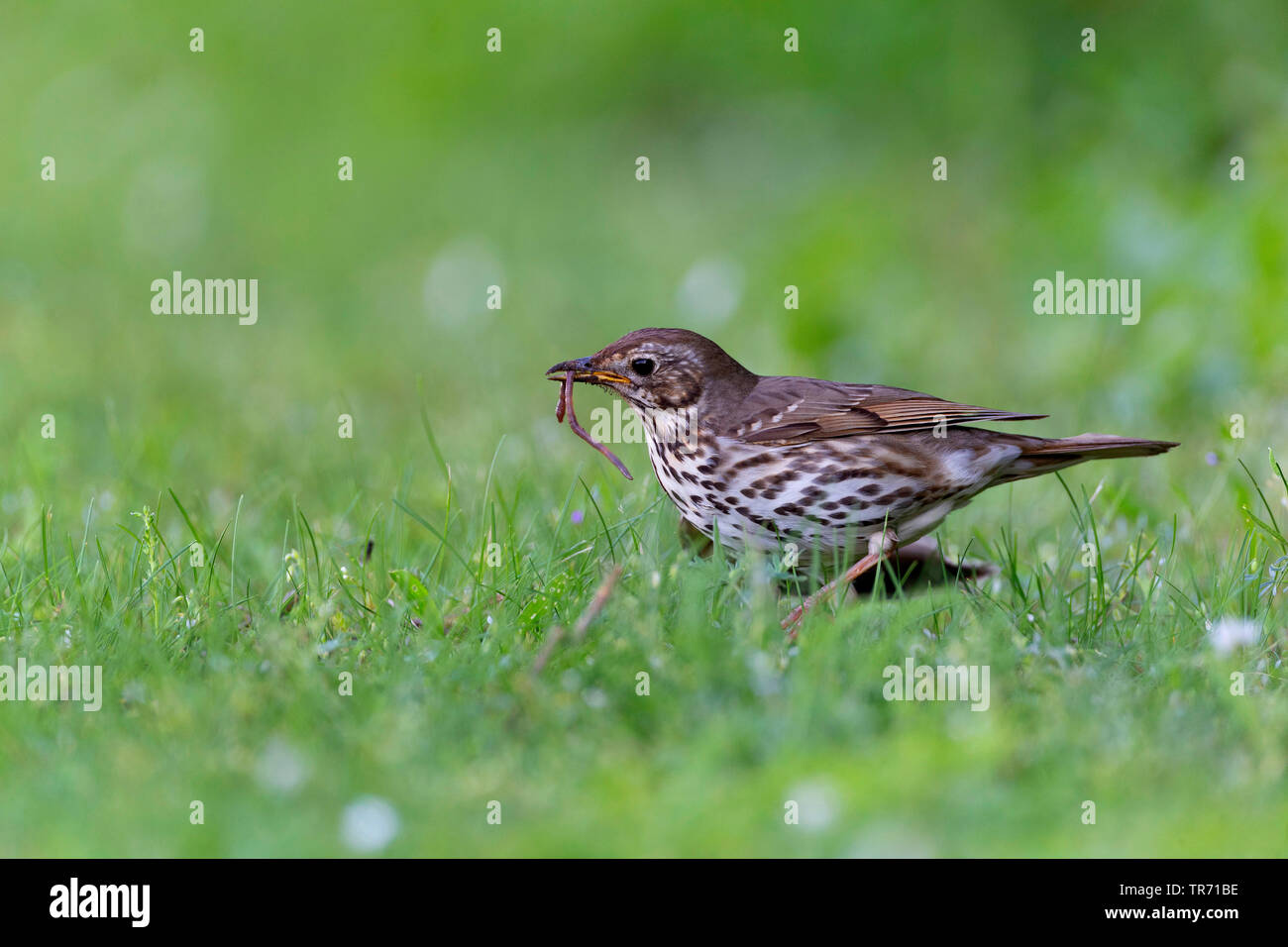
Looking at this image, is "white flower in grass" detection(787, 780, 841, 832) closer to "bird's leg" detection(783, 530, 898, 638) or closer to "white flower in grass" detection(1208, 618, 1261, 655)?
"bird's leg" detection(783, 530, 898, 638)

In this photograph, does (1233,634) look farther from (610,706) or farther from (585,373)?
(585,373)

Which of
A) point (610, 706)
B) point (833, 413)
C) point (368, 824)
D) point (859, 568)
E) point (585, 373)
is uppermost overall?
point (585, 373)

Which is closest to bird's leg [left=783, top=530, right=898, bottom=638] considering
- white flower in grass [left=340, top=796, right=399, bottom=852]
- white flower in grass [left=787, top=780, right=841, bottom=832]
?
white flower in grass [left=787, top=780, right=841, bottom=832]

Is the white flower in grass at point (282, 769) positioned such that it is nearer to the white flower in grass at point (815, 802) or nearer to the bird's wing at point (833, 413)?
the white flower in grass at point (815, 802)

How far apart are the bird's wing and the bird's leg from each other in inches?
14.5

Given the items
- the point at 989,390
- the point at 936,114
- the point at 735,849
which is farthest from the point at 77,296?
the point at 735,849

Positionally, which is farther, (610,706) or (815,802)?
(610,706)

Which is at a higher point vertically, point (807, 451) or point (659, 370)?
point (659, 370)

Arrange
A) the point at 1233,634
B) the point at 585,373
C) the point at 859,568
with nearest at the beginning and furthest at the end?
the point at 1233,634, the point at 859,568, the point at 585,373

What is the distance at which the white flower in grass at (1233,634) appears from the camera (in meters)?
4.30

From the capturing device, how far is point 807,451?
5.22 meters

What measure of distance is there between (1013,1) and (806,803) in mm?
9411

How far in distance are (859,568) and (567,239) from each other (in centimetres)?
764

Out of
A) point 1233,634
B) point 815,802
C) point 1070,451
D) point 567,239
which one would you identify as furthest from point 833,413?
point 567,239
